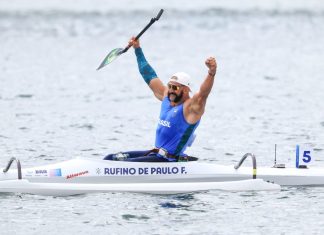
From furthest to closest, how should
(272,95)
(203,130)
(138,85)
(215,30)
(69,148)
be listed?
1. (215,30)
2. (138,85)
3. (272,95)
4. (203,130)
5. (69,148)

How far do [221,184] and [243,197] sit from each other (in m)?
0.49

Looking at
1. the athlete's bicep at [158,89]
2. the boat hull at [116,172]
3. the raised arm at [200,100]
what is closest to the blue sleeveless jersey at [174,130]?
the raised arm at [200,100]

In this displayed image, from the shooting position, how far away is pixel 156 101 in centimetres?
4172

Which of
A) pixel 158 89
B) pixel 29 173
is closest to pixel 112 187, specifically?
pixel 29 173

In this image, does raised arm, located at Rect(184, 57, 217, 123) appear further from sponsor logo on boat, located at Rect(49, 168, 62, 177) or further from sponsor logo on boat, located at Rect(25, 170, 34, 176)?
sponsor logo on boat, located at Rect(25, 170, 34, 176)

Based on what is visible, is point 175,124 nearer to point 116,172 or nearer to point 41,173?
point 116,172

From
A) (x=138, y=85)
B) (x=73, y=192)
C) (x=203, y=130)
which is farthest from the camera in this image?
(x=138, y=85)

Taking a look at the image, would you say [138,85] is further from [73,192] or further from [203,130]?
[73,192]

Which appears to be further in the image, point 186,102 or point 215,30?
point 215,30

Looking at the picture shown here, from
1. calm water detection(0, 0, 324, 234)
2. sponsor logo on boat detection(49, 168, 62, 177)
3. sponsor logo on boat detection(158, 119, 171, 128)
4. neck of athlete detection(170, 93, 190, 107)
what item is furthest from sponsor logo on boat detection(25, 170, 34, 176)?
neck of athlete detection(170, 93, 190, 107)

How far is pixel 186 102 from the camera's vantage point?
24.0 m

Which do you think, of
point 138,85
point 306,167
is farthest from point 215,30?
point 306,167

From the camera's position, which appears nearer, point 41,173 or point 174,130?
point 41,173

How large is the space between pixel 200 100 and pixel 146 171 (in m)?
1.74
